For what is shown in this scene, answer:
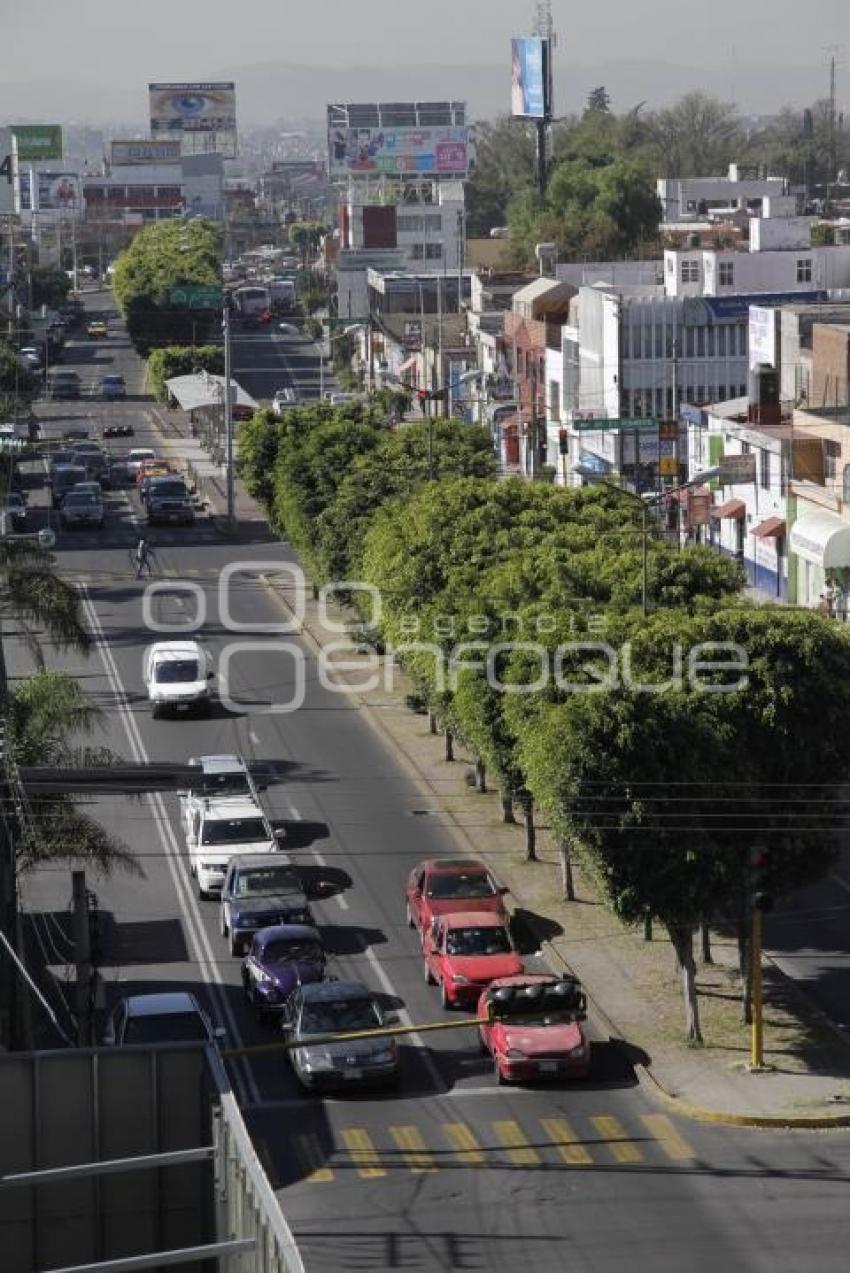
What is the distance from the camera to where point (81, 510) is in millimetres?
82250

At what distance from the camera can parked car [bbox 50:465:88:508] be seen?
86188 millimetres

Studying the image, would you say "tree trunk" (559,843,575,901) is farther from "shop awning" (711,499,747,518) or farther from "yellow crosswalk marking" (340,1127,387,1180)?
"shop awning" (711,499,747,518)

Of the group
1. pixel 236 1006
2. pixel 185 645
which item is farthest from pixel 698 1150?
pixel 185 645

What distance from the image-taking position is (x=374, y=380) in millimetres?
123125

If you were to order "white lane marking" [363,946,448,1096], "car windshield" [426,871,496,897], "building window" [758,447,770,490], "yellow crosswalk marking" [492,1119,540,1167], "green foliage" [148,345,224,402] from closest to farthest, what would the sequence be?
"yellow crosswalk marking" [492,1119,540,1167], "white lane marking" [363,946,448,1096], "car windshield" [426,871,496,897], "building window" [758,447,770,490], "green foliage" [148,345,224,402]

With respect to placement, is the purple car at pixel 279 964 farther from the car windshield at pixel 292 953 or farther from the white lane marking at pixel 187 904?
the white lane marking at pixel 187 904

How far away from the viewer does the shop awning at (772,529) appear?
65.2 m

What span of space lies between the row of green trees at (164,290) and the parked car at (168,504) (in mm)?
42634

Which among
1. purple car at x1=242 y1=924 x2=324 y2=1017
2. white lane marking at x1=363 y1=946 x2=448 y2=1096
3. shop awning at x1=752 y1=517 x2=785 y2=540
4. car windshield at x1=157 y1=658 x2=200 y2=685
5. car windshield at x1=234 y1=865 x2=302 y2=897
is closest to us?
white lane marking at x1=363 y1=946 x2=448 y2=1096

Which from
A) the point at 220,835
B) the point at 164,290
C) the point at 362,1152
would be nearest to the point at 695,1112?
the point at 362,1152

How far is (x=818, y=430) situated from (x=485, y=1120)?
122ft

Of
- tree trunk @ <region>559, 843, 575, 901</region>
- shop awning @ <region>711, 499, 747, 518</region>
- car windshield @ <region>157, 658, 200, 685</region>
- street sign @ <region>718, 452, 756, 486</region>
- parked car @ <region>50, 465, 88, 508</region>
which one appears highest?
street sign @ <region>718, 452, 756, 486</region>

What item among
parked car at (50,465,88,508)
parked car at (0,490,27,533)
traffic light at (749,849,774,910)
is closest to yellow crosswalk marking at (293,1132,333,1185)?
traffic light at (749,849,774,910)

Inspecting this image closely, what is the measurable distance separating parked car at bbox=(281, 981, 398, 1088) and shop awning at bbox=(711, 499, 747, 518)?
126 feet
